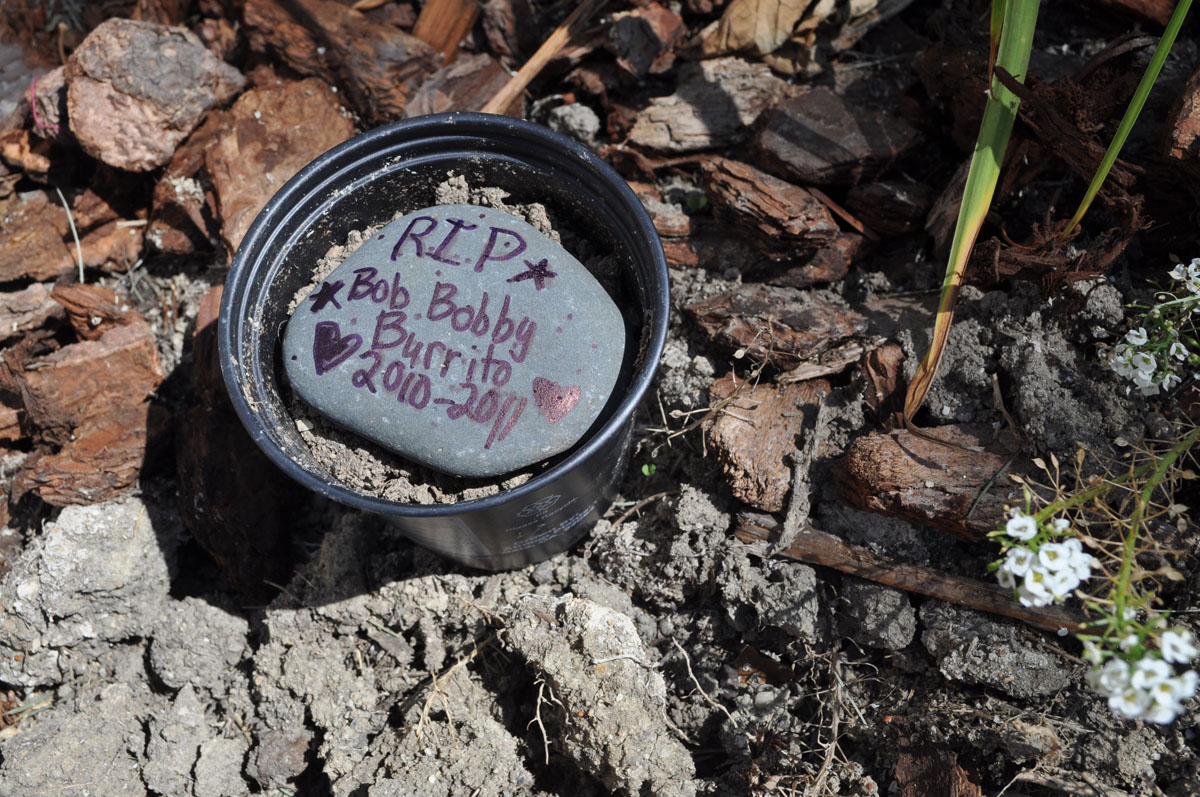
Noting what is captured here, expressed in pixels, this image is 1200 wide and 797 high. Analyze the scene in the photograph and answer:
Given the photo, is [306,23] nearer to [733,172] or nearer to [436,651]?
[733,172]

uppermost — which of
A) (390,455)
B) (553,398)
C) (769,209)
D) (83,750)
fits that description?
(769,209)

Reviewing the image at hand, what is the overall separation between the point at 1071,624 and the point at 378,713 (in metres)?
1.42

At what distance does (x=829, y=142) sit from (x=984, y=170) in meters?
0.43

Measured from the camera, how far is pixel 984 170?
5.22ft

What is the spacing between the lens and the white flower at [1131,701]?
1.08 m

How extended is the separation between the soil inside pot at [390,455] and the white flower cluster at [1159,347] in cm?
99

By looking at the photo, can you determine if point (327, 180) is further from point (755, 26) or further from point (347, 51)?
point (755, 26)

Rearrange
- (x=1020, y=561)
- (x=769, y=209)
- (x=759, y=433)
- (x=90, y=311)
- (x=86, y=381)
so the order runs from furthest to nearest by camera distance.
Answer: (x=90, y=311), (x=86, y=381), (x=769, y=209), (x=759, y=433), (x=1020, y=561)

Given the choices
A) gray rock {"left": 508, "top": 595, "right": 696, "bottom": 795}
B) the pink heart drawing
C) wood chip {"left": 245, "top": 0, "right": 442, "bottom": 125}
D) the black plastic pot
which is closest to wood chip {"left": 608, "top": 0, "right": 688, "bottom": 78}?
wood chip {"left": 245, "top": 0, "right": 442, "bottom": 125}

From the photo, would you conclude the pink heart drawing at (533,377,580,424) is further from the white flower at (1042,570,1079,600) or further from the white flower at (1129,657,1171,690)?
the white flower at (1129,657,1171,690)

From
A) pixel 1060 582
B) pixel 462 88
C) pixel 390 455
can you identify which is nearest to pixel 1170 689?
pixel 1060 582

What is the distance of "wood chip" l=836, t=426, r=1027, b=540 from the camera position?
1549mm

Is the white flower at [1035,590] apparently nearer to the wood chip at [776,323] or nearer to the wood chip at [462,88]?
the wood chip at [776,323]

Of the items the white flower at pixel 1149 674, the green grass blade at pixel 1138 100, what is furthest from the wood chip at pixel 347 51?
the white flower at pixel 1149 674
